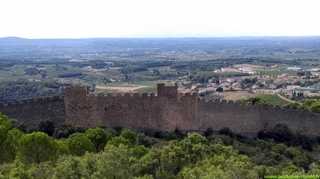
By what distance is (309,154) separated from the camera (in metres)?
32.4

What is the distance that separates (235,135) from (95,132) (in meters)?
8.62

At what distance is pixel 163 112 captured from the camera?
3416 cm

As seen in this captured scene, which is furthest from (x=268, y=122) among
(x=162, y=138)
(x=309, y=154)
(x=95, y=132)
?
(x=95, y=132)

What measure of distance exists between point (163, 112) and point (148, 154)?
1254 cm

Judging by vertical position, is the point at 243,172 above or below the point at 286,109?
above

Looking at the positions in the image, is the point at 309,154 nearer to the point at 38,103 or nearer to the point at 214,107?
the point at 214,107

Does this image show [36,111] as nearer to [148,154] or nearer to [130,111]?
[130,111]

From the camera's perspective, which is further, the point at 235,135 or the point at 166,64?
the point at 166,64

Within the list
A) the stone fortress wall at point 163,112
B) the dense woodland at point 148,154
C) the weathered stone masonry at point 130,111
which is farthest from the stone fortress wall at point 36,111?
the dense woodland at point 148,154

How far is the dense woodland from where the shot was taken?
60.0 feet

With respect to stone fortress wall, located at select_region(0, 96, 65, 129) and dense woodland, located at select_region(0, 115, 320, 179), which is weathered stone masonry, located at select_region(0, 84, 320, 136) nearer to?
stone fortress wall, located at select_region(0, 96, 65, 129)

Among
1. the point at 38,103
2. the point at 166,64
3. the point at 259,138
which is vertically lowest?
the point at 166,64

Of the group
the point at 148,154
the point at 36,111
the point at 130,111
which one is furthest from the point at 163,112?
the point at 148,154

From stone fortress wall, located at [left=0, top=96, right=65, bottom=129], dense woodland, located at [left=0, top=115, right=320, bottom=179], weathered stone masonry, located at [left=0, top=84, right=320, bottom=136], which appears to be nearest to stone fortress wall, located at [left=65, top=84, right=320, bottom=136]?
weathered stone masonry, located at [left=0, top=84, right=320, bottom=136]
